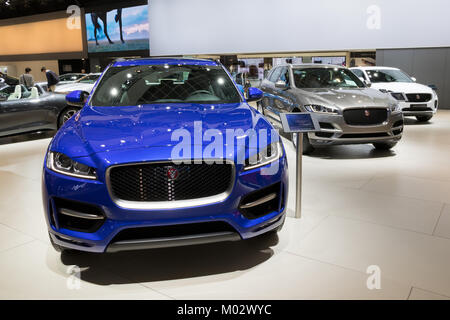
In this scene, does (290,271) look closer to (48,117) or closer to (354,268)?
(354,268)

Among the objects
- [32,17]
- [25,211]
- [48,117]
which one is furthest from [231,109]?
[32,17]

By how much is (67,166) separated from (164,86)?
1.42 metres

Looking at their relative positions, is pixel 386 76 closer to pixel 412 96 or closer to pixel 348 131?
pixel 412 96

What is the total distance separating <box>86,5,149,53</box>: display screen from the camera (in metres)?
18.1

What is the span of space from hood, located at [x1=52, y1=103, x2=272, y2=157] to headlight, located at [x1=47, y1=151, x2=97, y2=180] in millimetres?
49

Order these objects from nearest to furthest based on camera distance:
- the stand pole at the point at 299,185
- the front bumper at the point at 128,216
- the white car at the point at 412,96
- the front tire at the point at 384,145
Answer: the front bumper at the point at 128,216 < the stand pole at the point at 299,185 < the front tire at the point at 384,145 < the white car at the point at 412,96

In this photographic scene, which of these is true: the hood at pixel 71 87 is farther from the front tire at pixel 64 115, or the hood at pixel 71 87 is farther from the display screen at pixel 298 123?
the display screen at pixel 298 123

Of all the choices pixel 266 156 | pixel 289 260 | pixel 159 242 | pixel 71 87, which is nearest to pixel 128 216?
pixel 159 242

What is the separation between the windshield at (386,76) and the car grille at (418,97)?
96 centimetres

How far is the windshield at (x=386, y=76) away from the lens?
30.3ft

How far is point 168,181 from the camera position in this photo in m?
2.06

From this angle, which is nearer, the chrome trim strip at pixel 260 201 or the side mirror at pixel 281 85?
the chrome trim strip at pixel 260 201

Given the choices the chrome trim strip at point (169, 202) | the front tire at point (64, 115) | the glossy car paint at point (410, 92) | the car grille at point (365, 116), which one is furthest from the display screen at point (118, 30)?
the chrome trim strip at point (169, 202)

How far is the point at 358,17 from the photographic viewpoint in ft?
40.2
